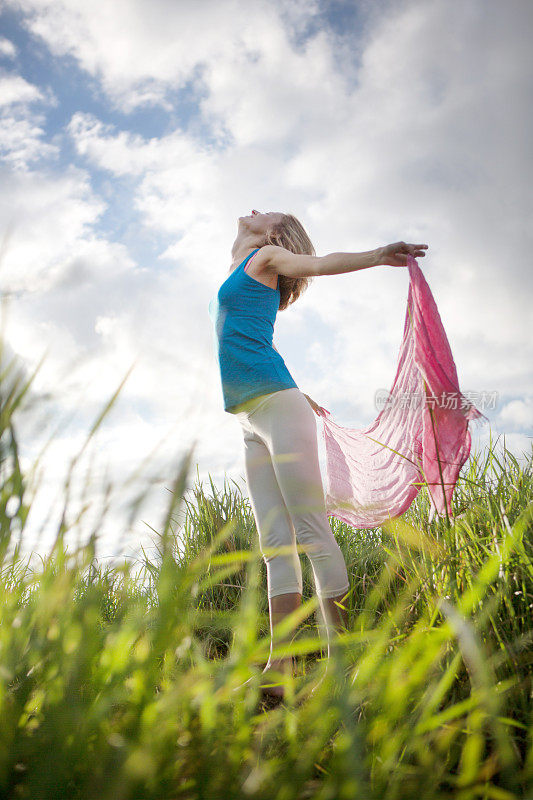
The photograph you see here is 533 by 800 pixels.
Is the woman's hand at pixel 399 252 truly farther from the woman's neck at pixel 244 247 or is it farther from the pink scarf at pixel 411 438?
the woman's neck at pixel 244 247

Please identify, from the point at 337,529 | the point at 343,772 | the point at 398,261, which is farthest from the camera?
the point at 337,529

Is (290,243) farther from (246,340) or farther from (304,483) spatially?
(304,483)

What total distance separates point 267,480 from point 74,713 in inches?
62.5

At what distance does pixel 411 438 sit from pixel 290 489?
592 millimetres

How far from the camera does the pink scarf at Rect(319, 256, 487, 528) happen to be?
1.78m

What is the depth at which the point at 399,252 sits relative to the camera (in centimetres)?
187

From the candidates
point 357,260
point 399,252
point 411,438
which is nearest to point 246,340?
point 357,260

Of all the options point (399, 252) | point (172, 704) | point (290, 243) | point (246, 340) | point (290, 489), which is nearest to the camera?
point (172, 704)

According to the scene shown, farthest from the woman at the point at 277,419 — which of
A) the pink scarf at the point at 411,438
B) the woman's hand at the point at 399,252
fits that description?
the pink scarf at the point at 411,438

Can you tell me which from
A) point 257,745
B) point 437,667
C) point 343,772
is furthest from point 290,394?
point 343,772

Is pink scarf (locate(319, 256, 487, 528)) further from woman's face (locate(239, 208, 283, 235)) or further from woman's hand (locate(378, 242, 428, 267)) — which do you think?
woman's face (locate(239, 208, 283, 235))

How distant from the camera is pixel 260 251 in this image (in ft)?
7.43

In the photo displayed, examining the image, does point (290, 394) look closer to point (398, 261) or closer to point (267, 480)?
point (267, 480)

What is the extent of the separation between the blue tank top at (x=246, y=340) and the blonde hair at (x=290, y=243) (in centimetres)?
21
